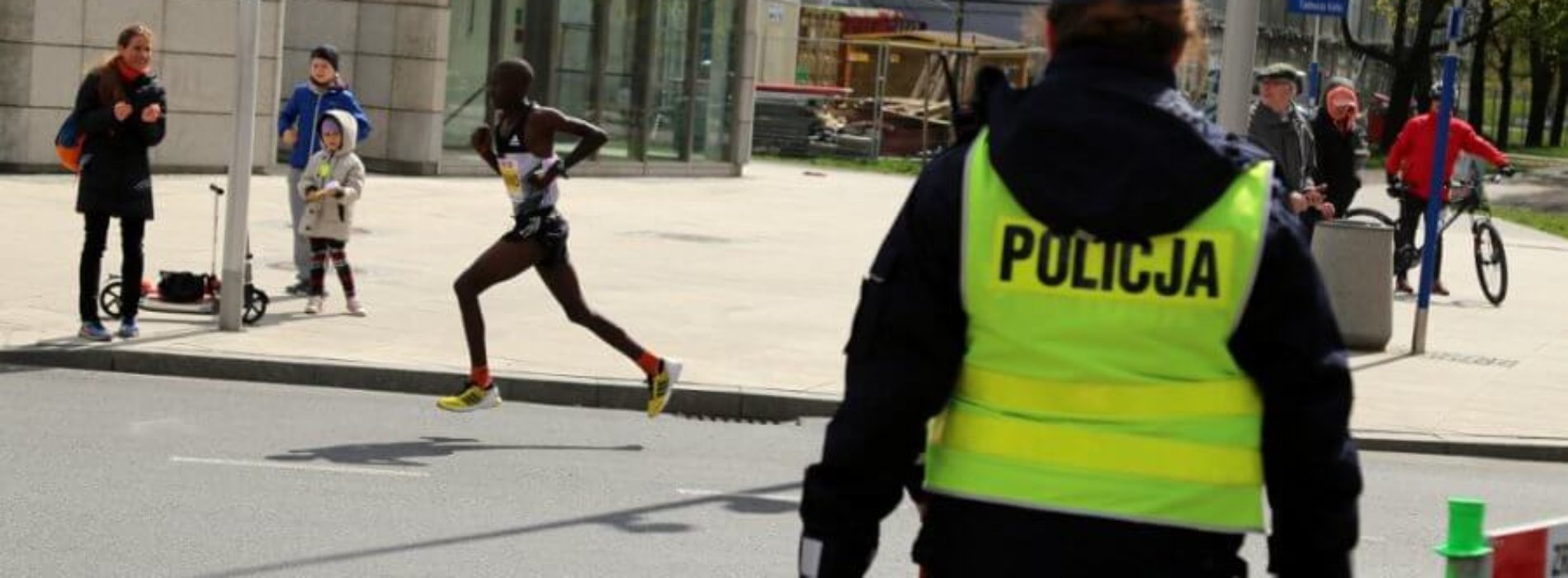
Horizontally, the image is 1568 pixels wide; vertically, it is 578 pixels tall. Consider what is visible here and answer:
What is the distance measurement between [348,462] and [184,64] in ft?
48.7

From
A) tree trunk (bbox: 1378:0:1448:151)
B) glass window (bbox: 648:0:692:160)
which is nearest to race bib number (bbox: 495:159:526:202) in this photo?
glass window (bbox: 648:0:692:160)

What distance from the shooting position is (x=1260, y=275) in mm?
3275

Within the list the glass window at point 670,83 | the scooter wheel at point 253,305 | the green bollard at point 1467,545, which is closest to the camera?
the green bollard at point 1467,545

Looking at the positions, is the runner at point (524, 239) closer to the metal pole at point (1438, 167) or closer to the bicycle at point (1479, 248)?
the metal pole at point (1438, 167)

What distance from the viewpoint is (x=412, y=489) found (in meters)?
8.99

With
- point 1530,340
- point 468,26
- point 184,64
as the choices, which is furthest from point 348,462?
point 468,26

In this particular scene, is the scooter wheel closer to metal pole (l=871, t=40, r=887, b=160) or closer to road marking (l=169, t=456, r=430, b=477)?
road marking (l=169, t=456, r=430, b=477)

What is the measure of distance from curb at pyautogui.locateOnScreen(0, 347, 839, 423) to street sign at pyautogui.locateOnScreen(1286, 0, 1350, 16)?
6.83m

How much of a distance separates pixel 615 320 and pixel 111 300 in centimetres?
286

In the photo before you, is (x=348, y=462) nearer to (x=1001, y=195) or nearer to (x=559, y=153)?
(x=1001, y=195)

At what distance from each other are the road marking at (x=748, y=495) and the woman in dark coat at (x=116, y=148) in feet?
13.9

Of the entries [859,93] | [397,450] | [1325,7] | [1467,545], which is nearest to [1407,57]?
[859,93]

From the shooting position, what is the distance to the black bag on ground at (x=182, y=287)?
13453mm

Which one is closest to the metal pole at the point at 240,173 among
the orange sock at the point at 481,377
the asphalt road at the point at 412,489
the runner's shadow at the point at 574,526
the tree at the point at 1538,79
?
the asphalt road at the point at 412,489
